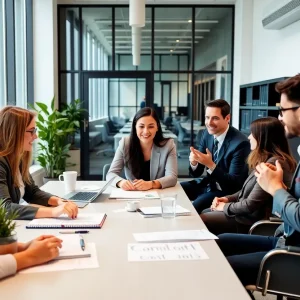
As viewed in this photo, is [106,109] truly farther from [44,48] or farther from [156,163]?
[156,163]

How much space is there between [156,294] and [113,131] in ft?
21.3

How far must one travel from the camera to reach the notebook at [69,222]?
1788 mm

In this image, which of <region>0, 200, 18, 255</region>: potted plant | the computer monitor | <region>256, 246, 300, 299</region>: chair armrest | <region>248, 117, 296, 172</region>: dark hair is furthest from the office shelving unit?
<region>0, 200, 18, 255</region>: potted plant

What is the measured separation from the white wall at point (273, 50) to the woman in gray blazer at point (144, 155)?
231 cm

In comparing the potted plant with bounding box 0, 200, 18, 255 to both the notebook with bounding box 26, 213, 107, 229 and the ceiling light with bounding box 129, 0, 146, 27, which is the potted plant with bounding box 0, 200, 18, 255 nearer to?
the notebook with bounding box 26, 213, 107, 229

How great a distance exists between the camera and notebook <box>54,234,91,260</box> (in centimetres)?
142

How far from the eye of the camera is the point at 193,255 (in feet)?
4.76

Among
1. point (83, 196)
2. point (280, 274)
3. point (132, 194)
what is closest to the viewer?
point (280, 274)

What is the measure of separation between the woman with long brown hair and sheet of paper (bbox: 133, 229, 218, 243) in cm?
42

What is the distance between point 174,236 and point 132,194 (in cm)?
94

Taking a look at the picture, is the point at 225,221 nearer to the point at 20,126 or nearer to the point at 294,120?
the point at 294,120

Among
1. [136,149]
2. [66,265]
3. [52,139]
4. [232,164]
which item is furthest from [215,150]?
[52,139]

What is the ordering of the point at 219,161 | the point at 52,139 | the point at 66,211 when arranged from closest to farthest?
the point at 66,211, the point at 219,161, the point at 52,139

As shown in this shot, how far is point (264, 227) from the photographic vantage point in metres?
2.27
